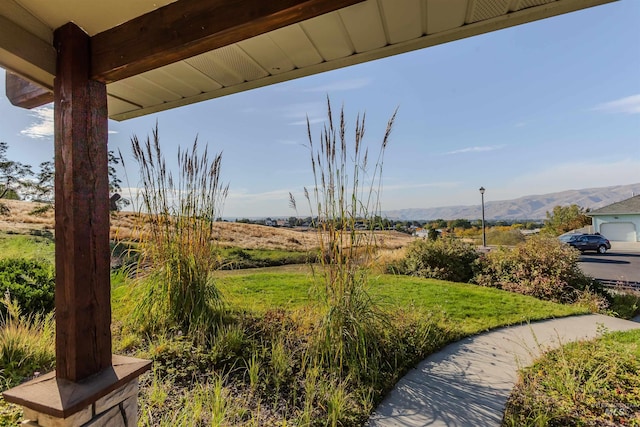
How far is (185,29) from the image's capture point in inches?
45.8

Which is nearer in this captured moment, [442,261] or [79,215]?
[79,215]

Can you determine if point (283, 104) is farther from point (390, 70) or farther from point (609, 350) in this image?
point (609, 350)

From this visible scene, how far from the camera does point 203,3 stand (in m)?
1.14

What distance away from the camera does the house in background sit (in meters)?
17.5

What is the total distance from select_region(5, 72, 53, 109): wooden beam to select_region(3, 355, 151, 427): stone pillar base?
1.56m

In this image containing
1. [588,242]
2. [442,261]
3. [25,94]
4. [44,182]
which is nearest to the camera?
[25,94]

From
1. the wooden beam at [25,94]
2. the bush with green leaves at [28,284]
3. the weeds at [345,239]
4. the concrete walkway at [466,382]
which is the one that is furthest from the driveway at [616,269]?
the bush with green leaves at [28,284]

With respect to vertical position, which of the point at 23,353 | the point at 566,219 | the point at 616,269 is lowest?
the point at 616,269

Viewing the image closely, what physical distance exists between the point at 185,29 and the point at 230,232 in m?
8.14

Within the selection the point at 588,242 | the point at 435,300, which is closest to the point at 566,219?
the point at 588,242

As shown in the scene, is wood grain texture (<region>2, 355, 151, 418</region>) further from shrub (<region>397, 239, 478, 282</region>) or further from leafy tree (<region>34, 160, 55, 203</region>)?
leafy tree (<region>34, 160, 55, 203</region>)

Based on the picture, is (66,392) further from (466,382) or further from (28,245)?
(28,245)

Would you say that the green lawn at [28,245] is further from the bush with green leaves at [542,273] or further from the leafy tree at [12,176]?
the bush with green leaves at [542,273]

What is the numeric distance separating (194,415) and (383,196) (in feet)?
6.74
